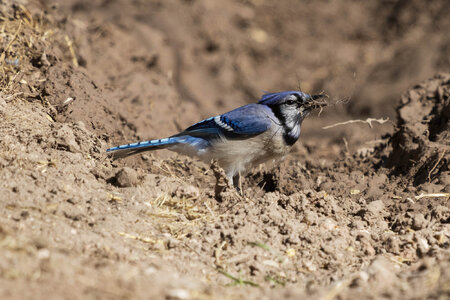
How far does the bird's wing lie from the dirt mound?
1.54 m

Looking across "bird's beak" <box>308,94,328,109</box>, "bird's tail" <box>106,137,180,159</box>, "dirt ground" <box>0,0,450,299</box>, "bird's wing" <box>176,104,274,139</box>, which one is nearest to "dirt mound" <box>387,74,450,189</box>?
"dirt ground" <box>0,0,450,299</box>

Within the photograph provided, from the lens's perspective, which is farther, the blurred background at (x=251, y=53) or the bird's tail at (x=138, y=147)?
the blurred background at (x=251, y=53)

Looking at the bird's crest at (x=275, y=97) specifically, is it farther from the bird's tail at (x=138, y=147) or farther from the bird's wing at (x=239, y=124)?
the bird's tail at (x=138, y=147)

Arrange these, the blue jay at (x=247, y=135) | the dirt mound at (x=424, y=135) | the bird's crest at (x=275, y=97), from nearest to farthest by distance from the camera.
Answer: the dirt mound at (x=424, y=135), the blue jay at (x=247, y=135), the bird's crest at (x=275, y=97)

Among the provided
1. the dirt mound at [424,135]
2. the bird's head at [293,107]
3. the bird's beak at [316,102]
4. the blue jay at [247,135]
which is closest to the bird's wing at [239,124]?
the blue jay at [247,135]

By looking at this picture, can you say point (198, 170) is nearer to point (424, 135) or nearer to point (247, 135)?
point (247, 135)

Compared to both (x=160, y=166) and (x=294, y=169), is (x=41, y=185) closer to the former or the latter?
(x=160, y=166)

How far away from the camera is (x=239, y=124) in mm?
5895

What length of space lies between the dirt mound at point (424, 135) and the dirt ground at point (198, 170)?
0.02m

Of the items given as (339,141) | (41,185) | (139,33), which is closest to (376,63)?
(339,141)

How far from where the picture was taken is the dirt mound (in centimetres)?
524

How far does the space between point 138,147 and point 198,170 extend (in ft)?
3.49

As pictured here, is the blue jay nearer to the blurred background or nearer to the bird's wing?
the bird's wing

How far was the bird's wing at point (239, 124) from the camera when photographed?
19.2 ft
